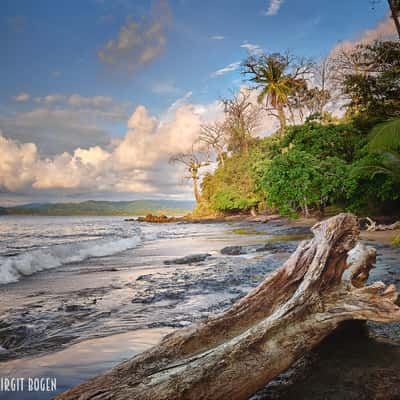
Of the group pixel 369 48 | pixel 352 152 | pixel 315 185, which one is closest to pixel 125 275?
pixel 315 185

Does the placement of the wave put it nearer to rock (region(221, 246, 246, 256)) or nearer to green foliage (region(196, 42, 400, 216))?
rock (region(221, 246, 246, 256))

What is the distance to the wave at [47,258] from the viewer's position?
739 centimetres

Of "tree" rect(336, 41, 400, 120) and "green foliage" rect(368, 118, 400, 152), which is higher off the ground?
"tree" rect(336, 41, 400, 120)

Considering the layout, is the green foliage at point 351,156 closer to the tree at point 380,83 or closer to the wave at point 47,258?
the tree at point 380,83

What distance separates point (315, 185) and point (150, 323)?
47.6 feet

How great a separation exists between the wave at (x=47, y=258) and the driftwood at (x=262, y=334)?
625 centimetres

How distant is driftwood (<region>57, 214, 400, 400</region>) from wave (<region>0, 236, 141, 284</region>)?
6.25 meters

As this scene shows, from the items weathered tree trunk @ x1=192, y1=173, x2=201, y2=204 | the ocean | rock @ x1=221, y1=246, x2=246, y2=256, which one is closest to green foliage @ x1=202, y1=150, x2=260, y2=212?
weathered tree trunk @ x1=192, y1=173, x2=201, y2=204

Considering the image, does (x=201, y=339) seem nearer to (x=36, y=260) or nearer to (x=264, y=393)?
(x=264, y=393)

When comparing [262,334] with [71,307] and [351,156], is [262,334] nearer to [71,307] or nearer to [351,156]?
[71,307]

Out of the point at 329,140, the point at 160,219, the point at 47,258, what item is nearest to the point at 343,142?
the point at 329,140

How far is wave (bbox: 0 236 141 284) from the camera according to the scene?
739cm

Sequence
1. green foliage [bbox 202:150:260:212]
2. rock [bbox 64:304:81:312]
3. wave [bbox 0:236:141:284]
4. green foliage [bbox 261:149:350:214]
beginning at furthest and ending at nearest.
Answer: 1. green foliage [bbox 202:150:260:212]
2. green foliage [bbox 261:149:350:214]
3. wave [bbox 0:236:141:284]
4. rock [bbox 64:304:81:312]

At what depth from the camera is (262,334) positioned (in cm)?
195
